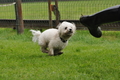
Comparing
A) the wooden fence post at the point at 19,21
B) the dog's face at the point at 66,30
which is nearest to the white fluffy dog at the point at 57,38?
the dog's face at the point at 66,30

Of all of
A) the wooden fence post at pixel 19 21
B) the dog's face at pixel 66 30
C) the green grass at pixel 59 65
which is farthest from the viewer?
the wooden fence post at pixel 19 21

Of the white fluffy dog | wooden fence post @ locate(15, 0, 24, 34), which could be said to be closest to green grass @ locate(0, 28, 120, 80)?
the white fluffy dog

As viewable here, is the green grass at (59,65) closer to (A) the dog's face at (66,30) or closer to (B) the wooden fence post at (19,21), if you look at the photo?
(A) the dog's face at (66,30)

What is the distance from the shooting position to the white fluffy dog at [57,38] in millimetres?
6629

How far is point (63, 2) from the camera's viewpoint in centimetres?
1190

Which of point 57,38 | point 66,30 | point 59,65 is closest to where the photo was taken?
point 59,65

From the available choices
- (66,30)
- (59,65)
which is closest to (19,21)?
(66,30)

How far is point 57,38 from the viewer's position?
6883 millimetres

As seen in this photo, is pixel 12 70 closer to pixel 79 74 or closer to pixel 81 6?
pixel 79 74

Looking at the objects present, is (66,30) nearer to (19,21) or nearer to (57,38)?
(57,38)

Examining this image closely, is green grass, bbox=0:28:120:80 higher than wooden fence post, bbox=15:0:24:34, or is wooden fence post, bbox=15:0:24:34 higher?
green grass, bbox=0:28:120:80

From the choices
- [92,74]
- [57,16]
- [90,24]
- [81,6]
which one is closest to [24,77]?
[92,74]

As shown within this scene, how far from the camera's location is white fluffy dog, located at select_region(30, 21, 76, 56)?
6629mm

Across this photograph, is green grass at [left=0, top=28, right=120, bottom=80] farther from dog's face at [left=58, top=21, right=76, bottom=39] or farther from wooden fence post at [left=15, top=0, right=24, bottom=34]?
wooden fence post at [left=15, top=0, right=24, bottom=34]
